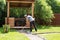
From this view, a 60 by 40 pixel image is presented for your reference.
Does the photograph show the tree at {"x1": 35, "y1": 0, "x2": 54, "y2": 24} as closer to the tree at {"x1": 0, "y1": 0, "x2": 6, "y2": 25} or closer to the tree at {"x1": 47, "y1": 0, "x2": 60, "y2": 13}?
the tree at {"x1": 0, "y1": 0, "x2": 6, "y2": 25}

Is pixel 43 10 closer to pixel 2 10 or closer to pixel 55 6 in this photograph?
pixel 2 10

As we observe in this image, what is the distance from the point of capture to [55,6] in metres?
27.8

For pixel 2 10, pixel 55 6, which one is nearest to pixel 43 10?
pixel 2 10

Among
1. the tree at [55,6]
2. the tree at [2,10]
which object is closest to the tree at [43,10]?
the tree at [2,10]

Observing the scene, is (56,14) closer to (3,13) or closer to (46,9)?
(46,9)

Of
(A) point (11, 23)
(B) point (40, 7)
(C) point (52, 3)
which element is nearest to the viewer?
(A) point (11, 23)

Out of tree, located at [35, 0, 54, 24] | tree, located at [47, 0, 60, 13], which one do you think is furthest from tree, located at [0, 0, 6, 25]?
tree, located at [47, 0, 60, 13]

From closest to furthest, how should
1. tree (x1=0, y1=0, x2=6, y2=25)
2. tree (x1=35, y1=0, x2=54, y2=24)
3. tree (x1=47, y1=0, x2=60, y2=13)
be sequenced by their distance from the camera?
tree (x1=35, y1=0, x2=54, y2=24), tree (x1=0, y1=0, x2=6, y2=25), tree (x1=47, y1=0, x2=60, y2=13)

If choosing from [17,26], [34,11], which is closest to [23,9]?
[34,11]

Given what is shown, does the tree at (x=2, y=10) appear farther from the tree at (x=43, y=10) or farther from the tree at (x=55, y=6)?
the tree at (x=55, y=6)

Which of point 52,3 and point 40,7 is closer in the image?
point 40,7

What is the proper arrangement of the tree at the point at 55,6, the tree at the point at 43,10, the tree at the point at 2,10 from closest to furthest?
the tree at the point at 43,10 < the tree at the point at 2,10 < the tree at the point at 55,6

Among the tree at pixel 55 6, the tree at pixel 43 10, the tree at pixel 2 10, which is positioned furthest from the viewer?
the tree at pixel 55 6

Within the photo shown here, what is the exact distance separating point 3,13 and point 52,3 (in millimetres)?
6876
